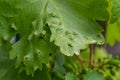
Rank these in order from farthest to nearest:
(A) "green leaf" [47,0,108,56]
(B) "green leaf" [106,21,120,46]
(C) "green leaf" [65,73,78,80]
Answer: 1. (B) "green leaf" [106,21,120,46]
2. (C) "green leaf" [65,73,78,80]
3. (A) "green leaf" [47,0,108,56]

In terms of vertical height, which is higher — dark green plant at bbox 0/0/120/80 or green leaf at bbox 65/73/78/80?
dark green plant at bbox 0/0/120/80

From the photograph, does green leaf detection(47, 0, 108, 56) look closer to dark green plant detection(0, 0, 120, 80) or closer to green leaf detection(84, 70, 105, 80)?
dark green plant detection(0, 0, 120, 80)

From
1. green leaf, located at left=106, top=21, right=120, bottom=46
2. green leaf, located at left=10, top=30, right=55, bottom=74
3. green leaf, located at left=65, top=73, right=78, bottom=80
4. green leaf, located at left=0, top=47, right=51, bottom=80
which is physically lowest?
green leaf, located at left=106, top=21, right=120, bottom=46

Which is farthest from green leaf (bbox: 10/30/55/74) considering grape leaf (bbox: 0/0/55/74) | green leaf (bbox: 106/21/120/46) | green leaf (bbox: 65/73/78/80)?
green leaf (bbox: 106/21/120/46)

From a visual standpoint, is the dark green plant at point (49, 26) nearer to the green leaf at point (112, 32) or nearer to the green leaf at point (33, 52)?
the green leaf at point (33, 52)

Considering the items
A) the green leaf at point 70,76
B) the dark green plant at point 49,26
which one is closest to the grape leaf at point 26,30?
the dark green plant at point 49,26

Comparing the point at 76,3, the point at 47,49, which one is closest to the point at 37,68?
the point at 47,49

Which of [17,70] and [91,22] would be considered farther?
[17,70]

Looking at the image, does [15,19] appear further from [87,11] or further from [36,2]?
[87,11]
